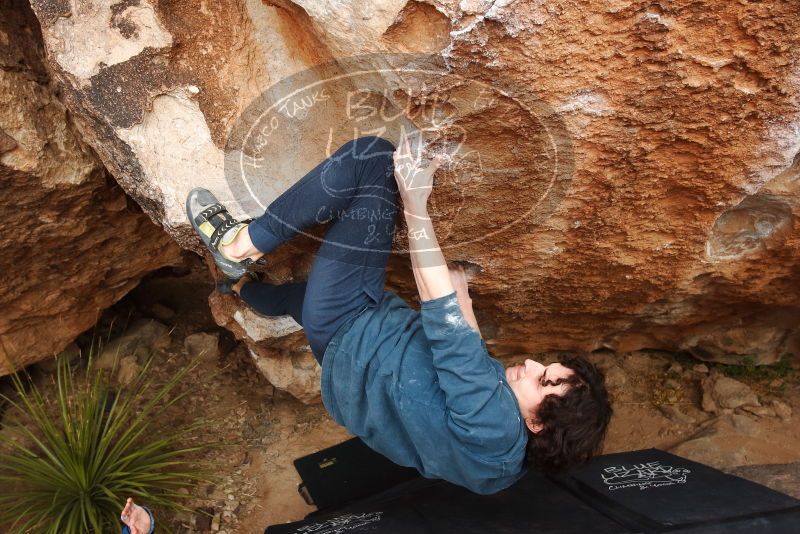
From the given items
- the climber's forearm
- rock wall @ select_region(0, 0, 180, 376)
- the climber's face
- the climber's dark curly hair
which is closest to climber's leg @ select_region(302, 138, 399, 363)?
the climber's forearm

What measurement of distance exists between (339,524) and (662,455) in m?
1.29

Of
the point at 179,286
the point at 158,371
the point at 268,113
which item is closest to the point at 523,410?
the point at 268,113

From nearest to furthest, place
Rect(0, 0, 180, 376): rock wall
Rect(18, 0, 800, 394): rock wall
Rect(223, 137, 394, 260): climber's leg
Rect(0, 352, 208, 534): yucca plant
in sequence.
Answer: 1. Rect(18, 0, 800, 394): rock wall
2. Rect(223, 137, 394, 260): climber's leg
3. Rect(0, 0, 180, 376): rock wall
4. Rect(0, 352, 208, 534): yucca plant

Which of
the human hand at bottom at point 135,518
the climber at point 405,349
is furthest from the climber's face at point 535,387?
the human hand at bottom at point 135,518

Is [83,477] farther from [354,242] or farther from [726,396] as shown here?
[726,396]

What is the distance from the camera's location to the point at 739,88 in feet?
5.57

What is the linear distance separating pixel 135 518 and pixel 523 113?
5.42 feet

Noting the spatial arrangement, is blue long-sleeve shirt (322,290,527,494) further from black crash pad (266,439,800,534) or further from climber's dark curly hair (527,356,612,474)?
black crash pad (266,439,800,534)

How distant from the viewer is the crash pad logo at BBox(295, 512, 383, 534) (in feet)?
7.09

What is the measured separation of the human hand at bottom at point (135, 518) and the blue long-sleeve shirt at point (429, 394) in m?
0.67

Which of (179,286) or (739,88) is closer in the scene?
(739,88)

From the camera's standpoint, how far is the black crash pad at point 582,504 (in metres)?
1.92

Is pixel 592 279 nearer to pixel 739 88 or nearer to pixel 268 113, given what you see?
pixel 739 88

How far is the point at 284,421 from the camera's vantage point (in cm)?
322
